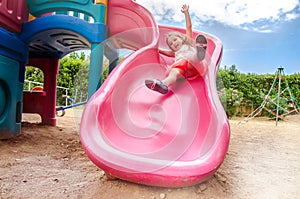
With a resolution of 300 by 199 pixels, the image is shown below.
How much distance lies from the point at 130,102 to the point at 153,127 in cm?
34

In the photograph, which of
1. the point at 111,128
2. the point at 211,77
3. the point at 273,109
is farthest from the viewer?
the point at 273,109

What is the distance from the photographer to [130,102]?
2.13 m

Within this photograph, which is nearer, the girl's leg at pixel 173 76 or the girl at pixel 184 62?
the girl at pixel 184 62

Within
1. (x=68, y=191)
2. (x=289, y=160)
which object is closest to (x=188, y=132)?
(x=68, y=191)

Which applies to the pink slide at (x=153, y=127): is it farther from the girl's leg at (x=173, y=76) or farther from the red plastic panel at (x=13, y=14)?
the red plastic panel at (x=13, y=14)

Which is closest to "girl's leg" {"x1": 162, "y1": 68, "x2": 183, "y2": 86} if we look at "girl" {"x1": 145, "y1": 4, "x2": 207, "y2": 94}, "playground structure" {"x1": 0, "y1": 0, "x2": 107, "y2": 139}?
"girl" {"x1": 145, "y1": 4, "x2": 207, "y2": 94}

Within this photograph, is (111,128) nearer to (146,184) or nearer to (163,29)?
(146,184)

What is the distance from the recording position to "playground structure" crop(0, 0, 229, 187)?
143cm

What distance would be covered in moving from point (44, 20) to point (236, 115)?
23.4ft

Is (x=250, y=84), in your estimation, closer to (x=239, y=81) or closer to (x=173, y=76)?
(x=239, y=81)

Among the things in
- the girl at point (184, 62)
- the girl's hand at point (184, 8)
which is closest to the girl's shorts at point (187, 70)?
the girl at point (184, 62)

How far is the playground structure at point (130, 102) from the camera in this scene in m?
1.43

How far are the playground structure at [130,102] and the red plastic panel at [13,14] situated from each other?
14 millimetres

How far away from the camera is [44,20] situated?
281 cm
